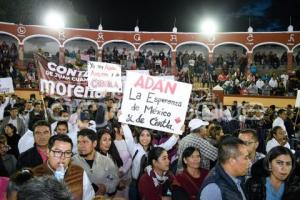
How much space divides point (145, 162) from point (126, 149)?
834mm

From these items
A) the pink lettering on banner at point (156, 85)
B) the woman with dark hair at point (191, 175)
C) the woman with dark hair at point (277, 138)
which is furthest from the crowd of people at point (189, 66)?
the woman with dark hair at point (191, 175)

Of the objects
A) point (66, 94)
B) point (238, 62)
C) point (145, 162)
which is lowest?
point (145, 162)

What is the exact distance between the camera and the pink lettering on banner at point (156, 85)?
622cm

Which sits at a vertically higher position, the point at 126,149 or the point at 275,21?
the point at 275,21

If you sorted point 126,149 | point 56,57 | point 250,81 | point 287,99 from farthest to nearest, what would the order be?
point 56,57
point 250,81
point 287,99
point 126,149

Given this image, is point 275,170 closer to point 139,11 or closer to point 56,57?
point 56,57

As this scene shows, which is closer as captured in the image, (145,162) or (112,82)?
(145,162)

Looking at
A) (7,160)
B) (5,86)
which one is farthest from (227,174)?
(5,86)

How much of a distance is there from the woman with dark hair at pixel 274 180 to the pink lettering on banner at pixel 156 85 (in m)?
2.28

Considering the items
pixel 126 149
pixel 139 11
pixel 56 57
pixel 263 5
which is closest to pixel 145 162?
pixel 126 149

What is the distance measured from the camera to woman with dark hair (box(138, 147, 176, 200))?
4801 mm

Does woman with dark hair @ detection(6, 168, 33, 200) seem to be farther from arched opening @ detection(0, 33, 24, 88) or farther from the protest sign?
arched opening @ detection(0, 33, 24, 88)

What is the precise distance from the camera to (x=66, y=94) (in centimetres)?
912

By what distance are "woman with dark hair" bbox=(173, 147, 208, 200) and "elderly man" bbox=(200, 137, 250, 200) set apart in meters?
1.00
